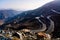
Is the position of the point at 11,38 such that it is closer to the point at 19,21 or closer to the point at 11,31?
the point at 11,31

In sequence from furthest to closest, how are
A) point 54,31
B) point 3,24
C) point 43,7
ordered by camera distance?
point 43,7 → point 3,24 → point 54,31

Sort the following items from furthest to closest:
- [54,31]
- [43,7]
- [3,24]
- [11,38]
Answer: [43,7], [3,24], [54,31], [11,38]

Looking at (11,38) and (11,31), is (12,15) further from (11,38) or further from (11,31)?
(11,38)

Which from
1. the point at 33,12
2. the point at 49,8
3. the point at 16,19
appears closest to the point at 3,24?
the point at 16,19

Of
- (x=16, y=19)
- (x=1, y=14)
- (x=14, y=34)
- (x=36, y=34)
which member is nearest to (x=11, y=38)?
(x=14, y=34)

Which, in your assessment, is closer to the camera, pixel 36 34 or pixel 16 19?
pixel 36 34

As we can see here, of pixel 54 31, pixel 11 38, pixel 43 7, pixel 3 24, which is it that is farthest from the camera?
pixel 43 7

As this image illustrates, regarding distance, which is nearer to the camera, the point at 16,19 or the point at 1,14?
the point at 16,19

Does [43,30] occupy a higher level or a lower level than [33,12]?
lower

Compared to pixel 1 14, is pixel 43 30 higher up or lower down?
lower down
